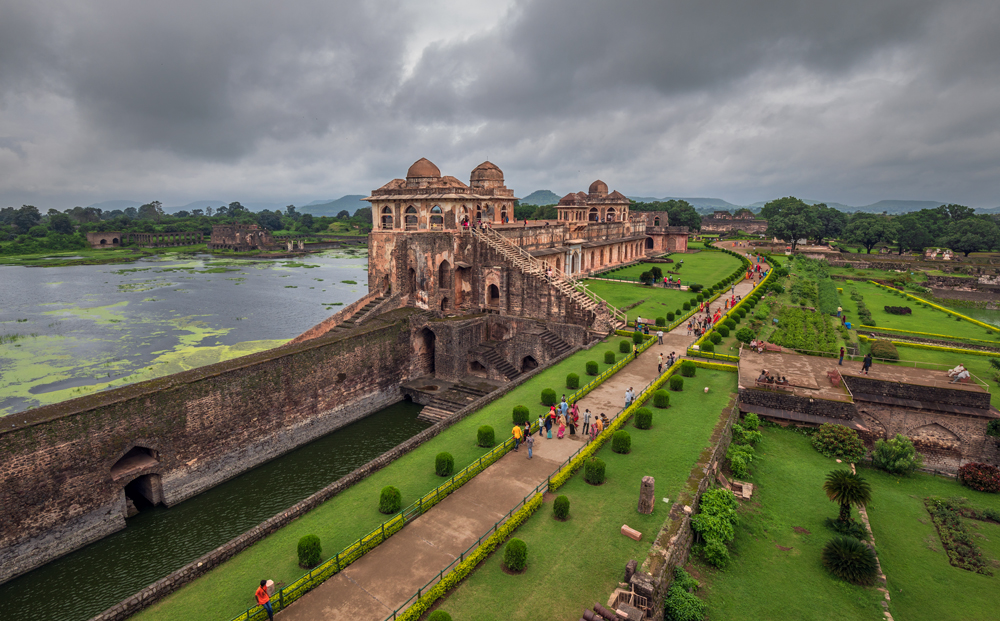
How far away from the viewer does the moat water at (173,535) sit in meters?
15.9

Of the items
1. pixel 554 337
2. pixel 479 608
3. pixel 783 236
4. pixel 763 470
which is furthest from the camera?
pixel 783 236

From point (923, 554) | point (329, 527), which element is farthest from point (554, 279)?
point (923, 554)

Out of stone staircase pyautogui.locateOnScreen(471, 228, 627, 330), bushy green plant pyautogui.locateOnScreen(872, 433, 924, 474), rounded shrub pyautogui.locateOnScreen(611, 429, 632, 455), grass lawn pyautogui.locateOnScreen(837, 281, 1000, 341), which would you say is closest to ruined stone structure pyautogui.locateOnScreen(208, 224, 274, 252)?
stone staircase pyautogui.locateOnScreen(471, 228, 627, 330)

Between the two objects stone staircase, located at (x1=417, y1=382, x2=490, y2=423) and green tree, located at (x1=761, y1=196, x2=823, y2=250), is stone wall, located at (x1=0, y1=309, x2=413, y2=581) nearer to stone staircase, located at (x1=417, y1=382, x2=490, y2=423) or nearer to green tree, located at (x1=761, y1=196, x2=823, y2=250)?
stone staircase, located at (x1=417, y1=382, x2=490, y2=423)

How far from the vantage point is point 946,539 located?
1636cm

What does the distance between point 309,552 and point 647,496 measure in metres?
9.24

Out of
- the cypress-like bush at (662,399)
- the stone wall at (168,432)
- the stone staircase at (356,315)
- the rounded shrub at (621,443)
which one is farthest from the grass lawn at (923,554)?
the stone staircase at (356,315)

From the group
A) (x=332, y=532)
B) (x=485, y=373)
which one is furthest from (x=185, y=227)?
(x=332, y=532)

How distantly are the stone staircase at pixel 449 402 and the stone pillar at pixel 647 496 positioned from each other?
14906 millimetres

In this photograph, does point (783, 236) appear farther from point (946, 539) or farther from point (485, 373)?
point (946, 539)

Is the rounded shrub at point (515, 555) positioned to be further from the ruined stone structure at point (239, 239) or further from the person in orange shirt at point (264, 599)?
the ruined stone structure at point (239, 239)

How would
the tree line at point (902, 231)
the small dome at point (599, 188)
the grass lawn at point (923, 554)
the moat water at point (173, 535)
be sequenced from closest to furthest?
the grass lawn at point (923, 554), the moat water at point (173, 535), the small dome at point (599, 188), the tree line at point (902, 231)

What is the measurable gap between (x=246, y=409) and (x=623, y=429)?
16.6m

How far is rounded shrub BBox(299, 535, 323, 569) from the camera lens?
13.2 metres
